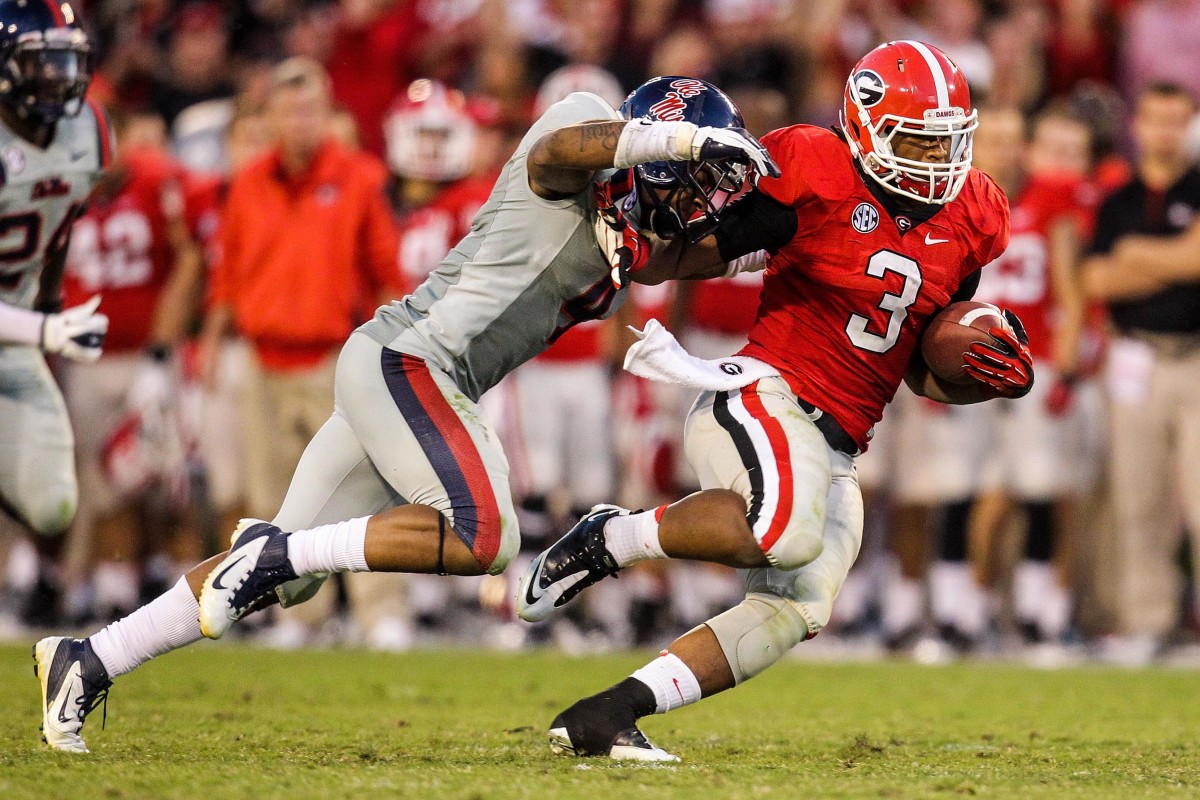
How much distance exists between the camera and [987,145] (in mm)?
7781

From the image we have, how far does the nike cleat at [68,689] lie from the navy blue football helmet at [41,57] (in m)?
1.67

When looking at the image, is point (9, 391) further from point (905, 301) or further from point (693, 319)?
point (693, 319)

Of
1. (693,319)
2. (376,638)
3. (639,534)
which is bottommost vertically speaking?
(376,638)

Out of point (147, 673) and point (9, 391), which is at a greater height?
point (9, 391)

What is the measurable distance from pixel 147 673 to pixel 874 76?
11.5 feet

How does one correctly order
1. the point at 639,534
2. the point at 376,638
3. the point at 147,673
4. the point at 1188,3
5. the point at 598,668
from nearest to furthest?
the point at 639,534, the point at 147,673, the point at 598,668, the point at 376,638, the point at 1188,3

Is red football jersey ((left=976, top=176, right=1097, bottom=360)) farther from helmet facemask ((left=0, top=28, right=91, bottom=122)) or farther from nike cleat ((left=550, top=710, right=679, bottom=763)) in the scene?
helmet facemask ((left=0, top=28, right=91, bottom=122))

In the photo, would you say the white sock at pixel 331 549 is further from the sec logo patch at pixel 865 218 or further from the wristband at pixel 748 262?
the sec logo patch at pixel 865 218

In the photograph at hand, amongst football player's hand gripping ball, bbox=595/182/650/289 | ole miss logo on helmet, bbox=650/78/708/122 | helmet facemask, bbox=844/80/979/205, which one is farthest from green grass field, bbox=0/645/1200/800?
ole miss logo on helmet, bbox=650/78/708/122

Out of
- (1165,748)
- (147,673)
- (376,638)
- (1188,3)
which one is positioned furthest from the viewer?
(1188,3)

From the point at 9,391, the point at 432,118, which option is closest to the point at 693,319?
the point at 432,118

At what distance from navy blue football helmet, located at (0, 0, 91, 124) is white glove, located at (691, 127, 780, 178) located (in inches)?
80.3

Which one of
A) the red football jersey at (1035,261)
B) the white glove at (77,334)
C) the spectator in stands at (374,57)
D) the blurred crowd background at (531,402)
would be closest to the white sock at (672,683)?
the white glove at (77,334)

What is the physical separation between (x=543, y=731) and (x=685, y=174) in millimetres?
1639
